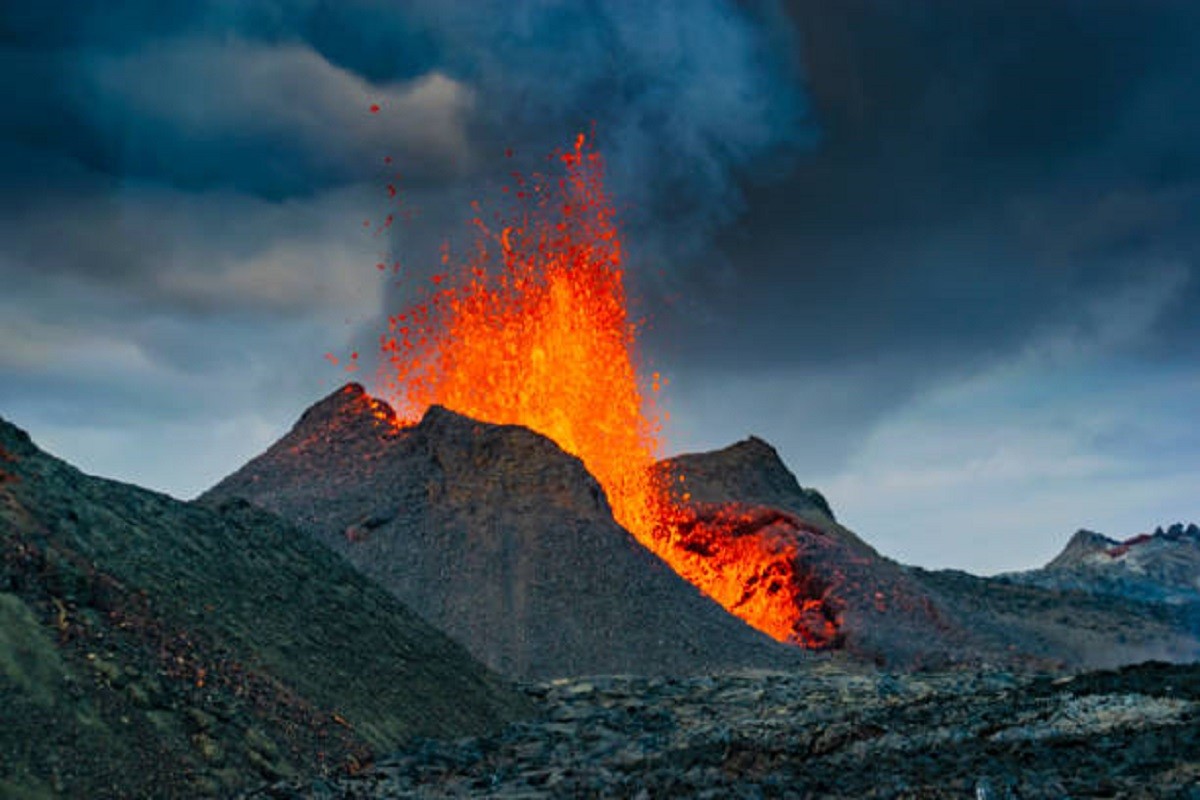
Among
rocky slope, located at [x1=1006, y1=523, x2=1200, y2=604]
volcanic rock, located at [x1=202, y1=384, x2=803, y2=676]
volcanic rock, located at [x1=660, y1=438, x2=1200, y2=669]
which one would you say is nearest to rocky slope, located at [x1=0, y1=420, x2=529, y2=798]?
volcanic rock, located at [x1=202, y1=384, x2=803, y2=676]

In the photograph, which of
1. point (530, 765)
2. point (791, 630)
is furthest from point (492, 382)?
point (530, 765)

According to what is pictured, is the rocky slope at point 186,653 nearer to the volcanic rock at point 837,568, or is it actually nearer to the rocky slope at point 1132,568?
the volcanic rock at point 837,568

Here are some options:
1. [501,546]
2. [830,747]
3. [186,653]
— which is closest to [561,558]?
[501,546]

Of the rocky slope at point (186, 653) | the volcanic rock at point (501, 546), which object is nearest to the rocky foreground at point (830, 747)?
the rocky slope at point (186, 653)

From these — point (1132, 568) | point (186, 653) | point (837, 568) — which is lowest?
point (186, 653)

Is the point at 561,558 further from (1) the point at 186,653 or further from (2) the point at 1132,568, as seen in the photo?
(2) the point at 1132,568

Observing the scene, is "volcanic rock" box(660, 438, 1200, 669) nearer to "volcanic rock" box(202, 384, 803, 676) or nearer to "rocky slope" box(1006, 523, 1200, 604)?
"rocky slope" box(1006, 523, 1200, 604)

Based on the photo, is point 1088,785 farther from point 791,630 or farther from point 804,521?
point 804,521
